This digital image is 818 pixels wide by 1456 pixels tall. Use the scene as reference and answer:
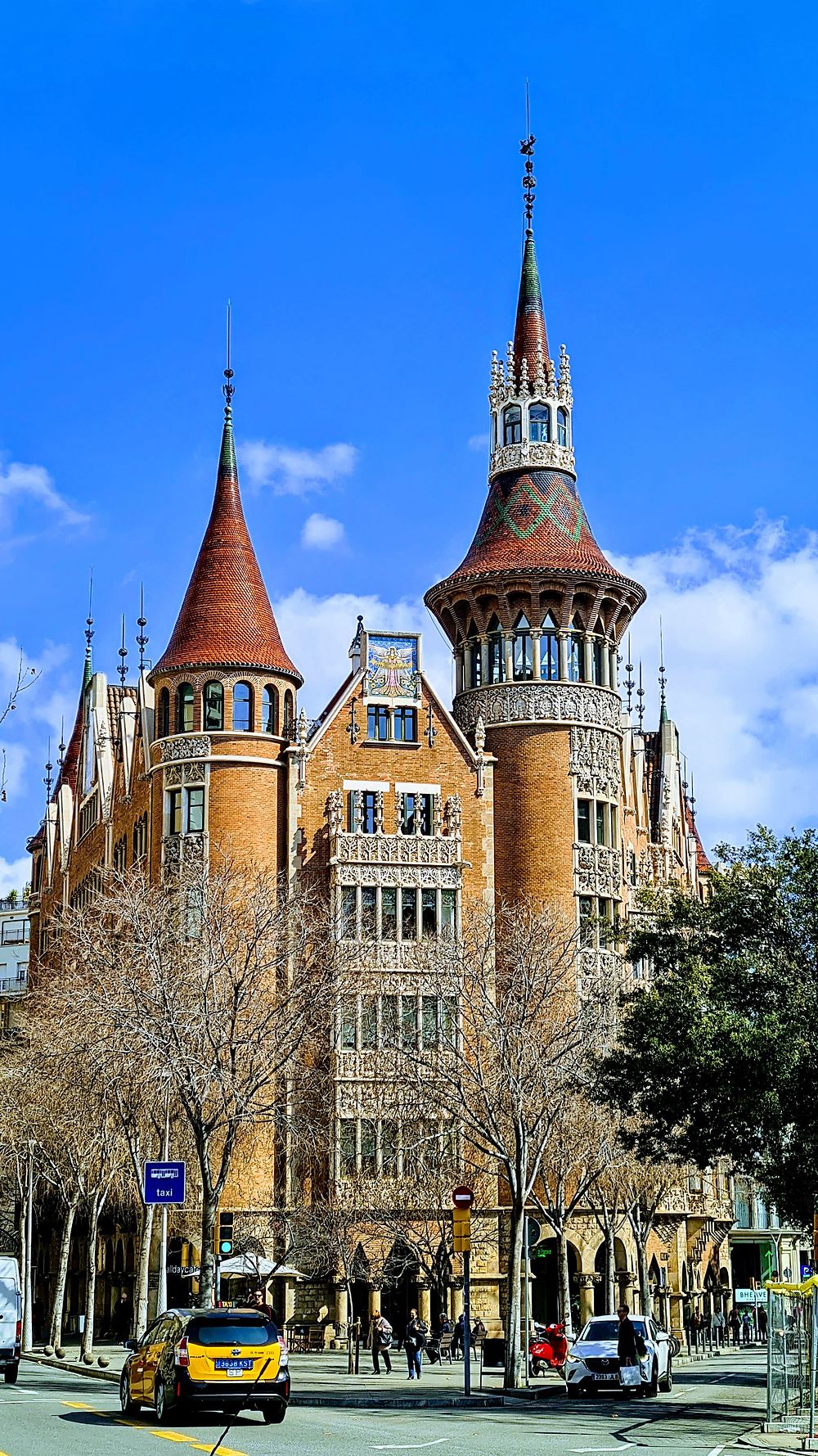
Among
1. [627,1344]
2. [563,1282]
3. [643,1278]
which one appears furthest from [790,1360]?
[643,1278]

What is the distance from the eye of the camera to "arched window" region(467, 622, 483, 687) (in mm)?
69500

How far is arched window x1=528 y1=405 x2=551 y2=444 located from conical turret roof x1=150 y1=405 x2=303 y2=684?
35.7 ft

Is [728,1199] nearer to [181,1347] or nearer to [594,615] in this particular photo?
[594,615]

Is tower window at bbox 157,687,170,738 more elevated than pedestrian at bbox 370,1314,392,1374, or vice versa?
tower window at bbox 157,687,170,738

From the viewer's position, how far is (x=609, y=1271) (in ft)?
203

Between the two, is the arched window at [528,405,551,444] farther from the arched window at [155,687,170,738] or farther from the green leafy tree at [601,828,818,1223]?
the green leafy tree at [601,828,818,1223]

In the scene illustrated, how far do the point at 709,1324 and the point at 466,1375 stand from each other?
41.4m

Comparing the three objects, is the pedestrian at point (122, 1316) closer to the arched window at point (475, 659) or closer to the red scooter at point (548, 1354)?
the red scooter at point (548, 1354)

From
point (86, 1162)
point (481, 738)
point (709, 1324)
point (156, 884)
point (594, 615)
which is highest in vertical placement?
point (594, 615)

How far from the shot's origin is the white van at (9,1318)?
1545 inches

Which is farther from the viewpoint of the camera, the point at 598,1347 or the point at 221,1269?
the point at 221,1269

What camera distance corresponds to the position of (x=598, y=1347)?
130ft

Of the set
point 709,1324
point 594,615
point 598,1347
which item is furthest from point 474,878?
point 598,1347

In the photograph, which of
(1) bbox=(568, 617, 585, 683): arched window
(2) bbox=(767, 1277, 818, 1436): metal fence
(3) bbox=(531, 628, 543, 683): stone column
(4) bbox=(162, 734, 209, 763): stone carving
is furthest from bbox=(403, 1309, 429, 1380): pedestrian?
(1) bbox=(568, 617, 585, 683): arched window
